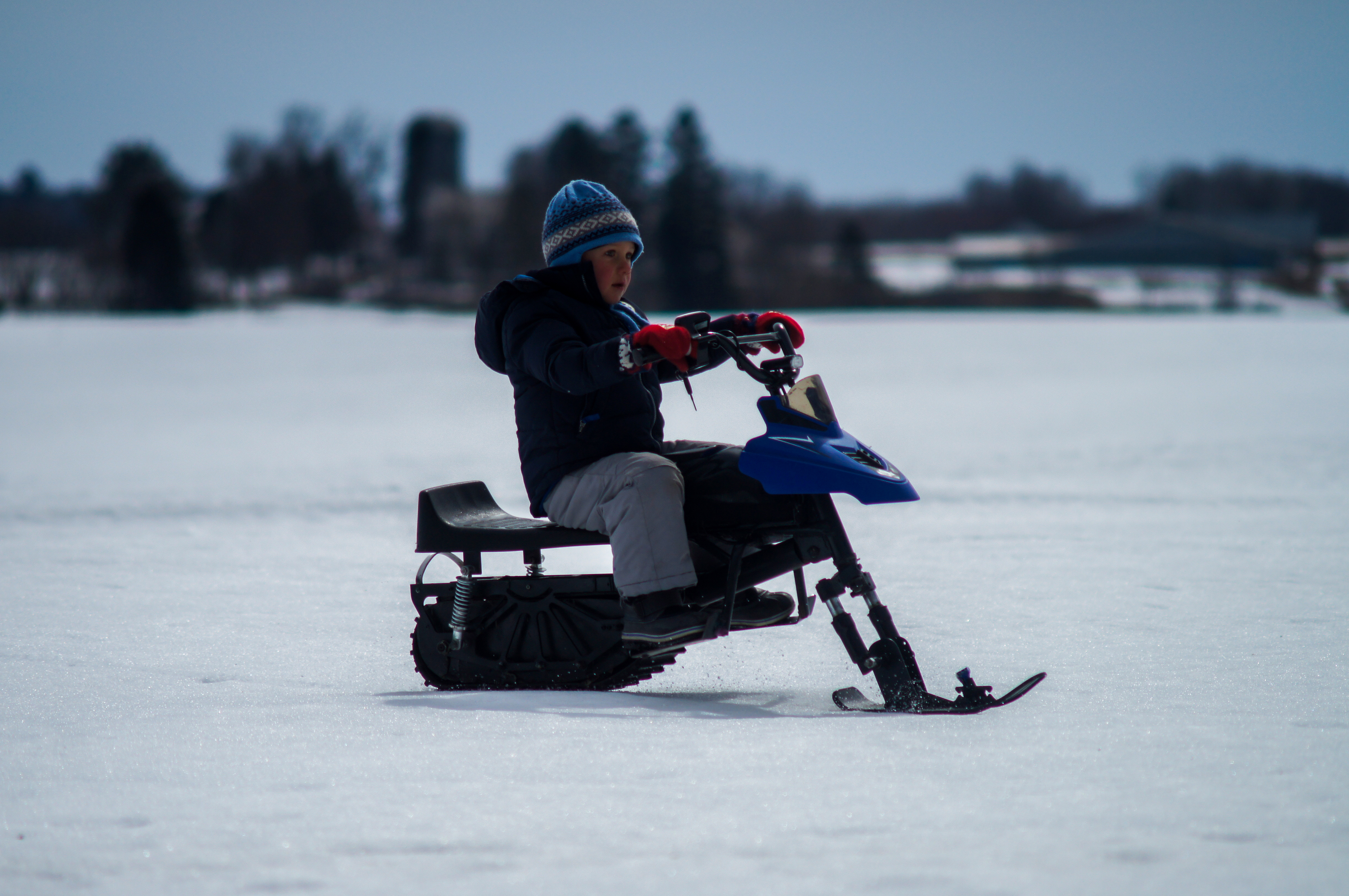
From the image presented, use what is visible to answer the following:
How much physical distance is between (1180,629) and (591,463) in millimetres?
2364

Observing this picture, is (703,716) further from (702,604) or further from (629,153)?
(629,153)

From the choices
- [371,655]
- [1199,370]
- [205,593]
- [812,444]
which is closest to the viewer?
[812,444]

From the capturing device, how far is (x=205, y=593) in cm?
547

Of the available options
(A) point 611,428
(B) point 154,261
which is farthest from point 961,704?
(B) point 154,261

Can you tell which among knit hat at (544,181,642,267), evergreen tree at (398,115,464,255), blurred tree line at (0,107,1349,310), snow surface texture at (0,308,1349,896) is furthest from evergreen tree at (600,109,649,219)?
knit hat at (544,181,642,267)

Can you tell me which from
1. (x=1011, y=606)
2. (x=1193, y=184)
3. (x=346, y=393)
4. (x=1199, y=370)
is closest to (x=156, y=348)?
(x=346, y=393)

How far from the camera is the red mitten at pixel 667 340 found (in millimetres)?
3057

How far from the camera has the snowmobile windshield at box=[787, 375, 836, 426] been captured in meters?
3.43

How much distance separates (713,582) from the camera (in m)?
3.53

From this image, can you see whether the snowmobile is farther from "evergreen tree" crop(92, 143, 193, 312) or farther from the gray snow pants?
"evergreen tree" crop(92, 143, 193, 312)

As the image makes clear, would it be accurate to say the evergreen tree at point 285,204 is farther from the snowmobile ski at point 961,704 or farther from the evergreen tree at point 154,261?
the snowmobile ski at point 961,704

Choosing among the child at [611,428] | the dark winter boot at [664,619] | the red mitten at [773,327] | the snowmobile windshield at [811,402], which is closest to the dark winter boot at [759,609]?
the child at [611,428]

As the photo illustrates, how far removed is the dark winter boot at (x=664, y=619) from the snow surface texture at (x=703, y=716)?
196mm

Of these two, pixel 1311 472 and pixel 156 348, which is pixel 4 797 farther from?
pixel 156 348
